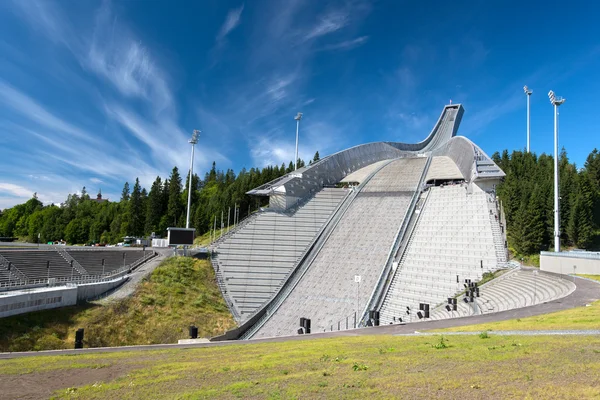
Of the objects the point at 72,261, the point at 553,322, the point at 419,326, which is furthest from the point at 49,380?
the point at 72,261

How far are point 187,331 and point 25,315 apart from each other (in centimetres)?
824

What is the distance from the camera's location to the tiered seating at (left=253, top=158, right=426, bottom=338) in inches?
981

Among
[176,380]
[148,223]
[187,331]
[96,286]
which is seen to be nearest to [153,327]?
[187,331]

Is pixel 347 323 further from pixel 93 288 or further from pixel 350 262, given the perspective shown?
pixel 93 288

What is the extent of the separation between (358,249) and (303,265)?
4944 millimetres

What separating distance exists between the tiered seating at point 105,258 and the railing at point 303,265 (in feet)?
39.1

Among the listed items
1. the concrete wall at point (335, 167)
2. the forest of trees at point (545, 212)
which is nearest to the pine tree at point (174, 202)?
the concrete wall at point (335, 167)

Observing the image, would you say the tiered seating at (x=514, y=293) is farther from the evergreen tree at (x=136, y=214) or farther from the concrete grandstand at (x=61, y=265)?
the evergreen tree at (x=136, y=214)

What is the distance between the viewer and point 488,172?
3422 cm

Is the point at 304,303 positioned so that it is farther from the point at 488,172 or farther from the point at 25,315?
the point at 488,172

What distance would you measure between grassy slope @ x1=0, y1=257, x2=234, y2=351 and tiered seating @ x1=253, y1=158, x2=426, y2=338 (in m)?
4.42

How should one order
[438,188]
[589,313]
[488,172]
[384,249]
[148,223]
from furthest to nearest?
[148,223]
[438,188]
[488,172]
[384,249]
[589,313]

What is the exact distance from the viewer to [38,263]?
1028 inches

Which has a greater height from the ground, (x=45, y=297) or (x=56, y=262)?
(x=56, y=262)
